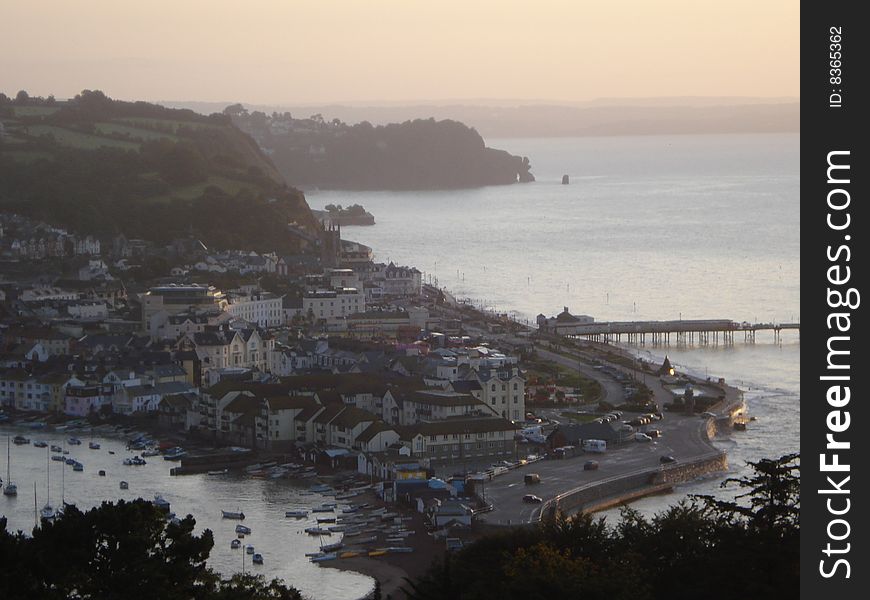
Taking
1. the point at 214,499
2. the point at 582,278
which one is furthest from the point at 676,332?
the point at 214,499

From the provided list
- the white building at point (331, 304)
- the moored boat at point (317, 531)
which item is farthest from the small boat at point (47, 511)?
the white building at point (331, 304)

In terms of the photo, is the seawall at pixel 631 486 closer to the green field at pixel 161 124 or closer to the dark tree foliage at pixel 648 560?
the dark tree foliage at pixel 648 560

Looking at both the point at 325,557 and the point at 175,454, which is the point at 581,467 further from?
the point at 175,454

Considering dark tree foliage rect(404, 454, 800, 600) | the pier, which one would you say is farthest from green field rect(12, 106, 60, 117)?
dark tree foliage rect(404, 454, 800, 600)

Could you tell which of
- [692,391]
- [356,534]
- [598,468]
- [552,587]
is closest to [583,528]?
[552,587]

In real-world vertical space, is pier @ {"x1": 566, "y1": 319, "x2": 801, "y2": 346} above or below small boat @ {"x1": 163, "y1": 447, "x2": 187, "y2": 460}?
above

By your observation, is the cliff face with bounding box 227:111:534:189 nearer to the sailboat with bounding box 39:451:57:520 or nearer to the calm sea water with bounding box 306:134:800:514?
the calm sea water with bounding box 306:134:800:514
